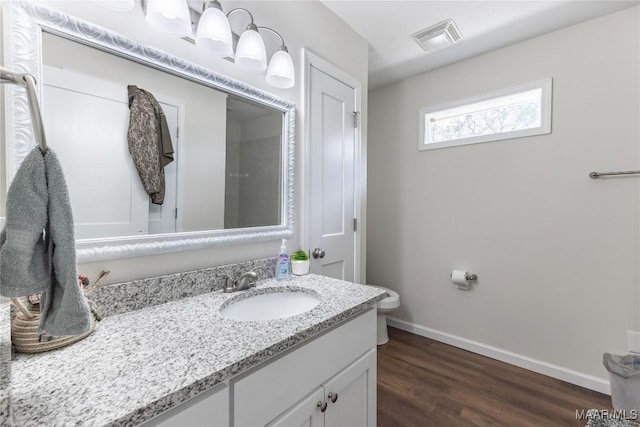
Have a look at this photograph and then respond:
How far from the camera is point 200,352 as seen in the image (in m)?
0.69

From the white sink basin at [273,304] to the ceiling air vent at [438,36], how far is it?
6.30ft

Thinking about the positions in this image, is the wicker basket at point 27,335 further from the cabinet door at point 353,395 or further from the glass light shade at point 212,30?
the glass light shade at point 212,30

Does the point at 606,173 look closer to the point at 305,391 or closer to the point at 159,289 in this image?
the point at 305,391

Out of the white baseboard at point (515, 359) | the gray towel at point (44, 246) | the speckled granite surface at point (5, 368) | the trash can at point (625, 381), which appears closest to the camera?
the speckled granite surface at point (5, 368)

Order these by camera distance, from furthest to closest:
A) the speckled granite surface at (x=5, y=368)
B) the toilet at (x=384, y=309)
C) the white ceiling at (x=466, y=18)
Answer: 1. the toilet at (x=384, y=309)
2. the white ceiling at (x=466, y=18)
3. the speckled granite surface at (x=5, y=368)

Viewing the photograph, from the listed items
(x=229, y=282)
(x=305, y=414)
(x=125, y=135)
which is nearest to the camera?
(x=305, y=414)

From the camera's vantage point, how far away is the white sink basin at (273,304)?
1.15 meters

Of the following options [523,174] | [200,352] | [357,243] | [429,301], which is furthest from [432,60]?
[200,352]

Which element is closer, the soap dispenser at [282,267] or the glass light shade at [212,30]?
the glass light shade at [212,30]

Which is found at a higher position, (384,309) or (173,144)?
(173,144)

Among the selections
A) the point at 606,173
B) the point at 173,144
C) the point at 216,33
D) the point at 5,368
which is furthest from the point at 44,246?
the point at 606,173

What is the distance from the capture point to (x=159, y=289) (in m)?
1.00

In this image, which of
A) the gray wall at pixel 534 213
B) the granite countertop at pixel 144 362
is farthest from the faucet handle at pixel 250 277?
the gray wall at pixel 534 213

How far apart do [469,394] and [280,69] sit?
220cm
